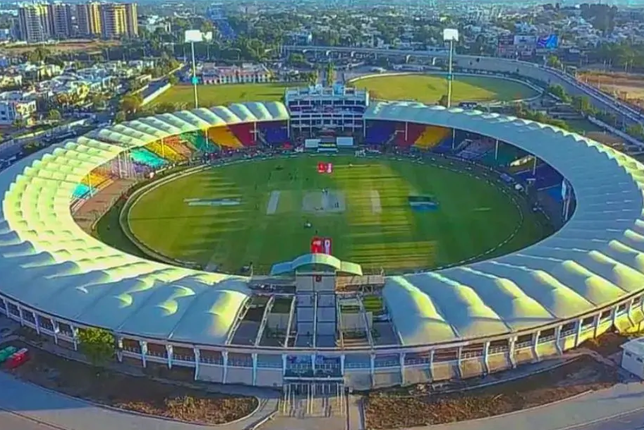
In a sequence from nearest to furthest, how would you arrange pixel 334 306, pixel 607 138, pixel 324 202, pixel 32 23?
1. pixel 334 306
2. pixel 324 202
3. pixel 607 138
4. pixel 32 23

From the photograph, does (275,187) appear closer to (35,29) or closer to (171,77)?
(171,77)

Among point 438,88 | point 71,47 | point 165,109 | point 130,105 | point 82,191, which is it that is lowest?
point 82,191

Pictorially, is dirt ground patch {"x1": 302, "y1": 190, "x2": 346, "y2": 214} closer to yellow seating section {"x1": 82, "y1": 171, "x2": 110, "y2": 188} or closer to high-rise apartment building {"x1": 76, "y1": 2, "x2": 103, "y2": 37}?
yellow seating section {"x1": 82, "y1": 171, "x2": 110, "y2": 188}

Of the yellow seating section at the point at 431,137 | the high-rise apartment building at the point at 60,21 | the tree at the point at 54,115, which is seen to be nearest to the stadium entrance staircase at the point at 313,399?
the yellow seating section at the point at 431,137

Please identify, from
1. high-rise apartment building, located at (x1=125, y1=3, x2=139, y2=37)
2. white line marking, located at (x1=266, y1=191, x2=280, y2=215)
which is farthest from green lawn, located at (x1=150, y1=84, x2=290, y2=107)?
high-rise apartment building, located at (x1=125, y1=3, x2=139, y2=37)

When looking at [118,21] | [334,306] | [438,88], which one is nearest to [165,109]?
[438,88]

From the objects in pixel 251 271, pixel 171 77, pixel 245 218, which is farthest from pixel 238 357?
pixel 171 77

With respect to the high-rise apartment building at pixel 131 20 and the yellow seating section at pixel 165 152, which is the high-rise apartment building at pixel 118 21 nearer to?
the high-rise apartment building at pixel 131 20

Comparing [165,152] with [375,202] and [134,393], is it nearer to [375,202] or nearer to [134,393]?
[375,202]
